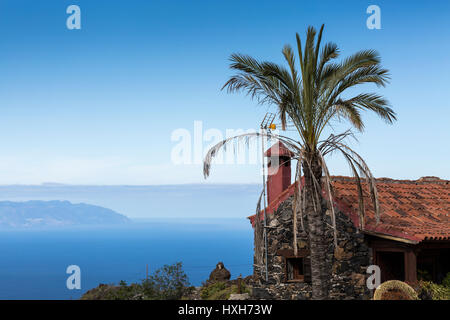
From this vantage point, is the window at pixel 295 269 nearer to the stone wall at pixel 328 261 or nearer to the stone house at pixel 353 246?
the stone house at pixel 353 246

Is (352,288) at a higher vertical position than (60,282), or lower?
higher

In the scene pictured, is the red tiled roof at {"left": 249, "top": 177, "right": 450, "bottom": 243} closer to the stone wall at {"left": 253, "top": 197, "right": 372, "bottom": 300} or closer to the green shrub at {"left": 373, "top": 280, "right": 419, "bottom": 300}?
the stone wall at {"left": 253, "top": 197, "right": 372, "bottom": 300}

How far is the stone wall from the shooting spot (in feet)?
56.4

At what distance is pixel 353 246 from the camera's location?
681 inches

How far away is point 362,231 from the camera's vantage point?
17.2 meters

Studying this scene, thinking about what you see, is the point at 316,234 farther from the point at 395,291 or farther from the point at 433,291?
the point at 433,291

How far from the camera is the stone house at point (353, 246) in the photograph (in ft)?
53.1

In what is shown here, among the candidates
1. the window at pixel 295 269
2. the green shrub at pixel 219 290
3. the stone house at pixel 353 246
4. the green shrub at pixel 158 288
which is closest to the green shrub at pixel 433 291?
the stone house at pixel 353 246

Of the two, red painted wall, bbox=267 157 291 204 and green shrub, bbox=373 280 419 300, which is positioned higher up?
red painted wall, bbox=267 157 291 204

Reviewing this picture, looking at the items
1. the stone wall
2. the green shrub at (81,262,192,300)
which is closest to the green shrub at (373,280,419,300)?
the stone wall
